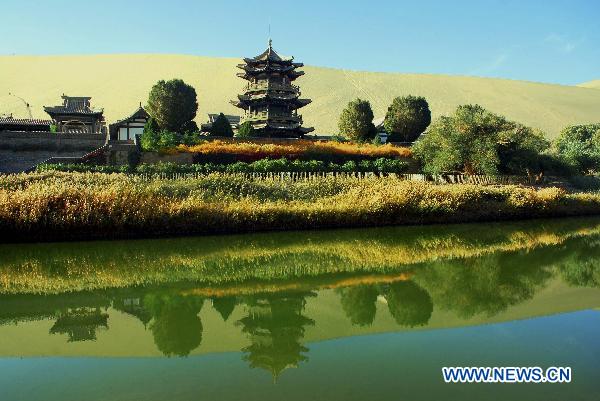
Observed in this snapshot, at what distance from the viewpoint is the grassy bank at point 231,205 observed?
16.7 m

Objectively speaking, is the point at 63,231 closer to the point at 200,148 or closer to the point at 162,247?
the point at 162,247

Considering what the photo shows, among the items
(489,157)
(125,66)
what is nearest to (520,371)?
(489,157)

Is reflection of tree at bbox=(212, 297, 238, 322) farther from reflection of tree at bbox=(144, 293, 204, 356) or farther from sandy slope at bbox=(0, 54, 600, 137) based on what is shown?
sandy slope at bbox=(0, 54, 600, 137)

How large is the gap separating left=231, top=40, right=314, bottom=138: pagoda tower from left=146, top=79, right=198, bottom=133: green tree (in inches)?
184

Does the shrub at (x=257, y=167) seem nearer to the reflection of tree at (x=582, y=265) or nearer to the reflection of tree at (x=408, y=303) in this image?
the reflection of tree at (x=582, y=265)

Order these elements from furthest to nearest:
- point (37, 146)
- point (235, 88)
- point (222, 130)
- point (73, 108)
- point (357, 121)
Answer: point (235, 88)
point (73, 108)
point (357, 121)
point (222, 130)
point (37, 146)

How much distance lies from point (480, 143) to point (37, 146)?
99.0 feet

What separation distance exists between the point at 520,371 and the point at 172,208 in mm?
13996

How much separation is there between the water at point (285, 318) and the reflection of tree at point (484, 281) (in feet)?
0.18

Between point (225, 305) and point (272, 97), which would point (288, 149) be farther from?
point (225, 305)

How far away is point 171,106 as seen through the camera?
137 feet

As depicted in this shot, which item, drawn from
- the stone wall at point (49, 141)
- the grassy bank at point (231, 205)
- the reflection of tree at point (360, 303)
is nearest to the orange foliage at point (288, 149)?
the stone wall at point (49, 141)

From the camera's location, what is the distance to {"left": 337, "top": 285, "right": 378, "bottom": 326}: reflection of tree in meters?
9.27

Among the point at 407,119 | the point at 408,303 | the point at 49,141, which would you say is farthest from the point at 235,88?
the point at 408,303
